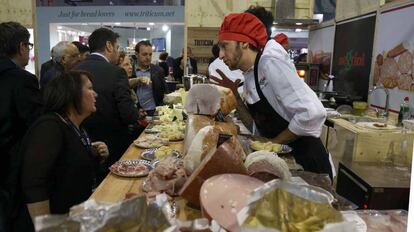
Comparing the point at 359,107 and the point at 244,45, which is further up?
the point at 244,45

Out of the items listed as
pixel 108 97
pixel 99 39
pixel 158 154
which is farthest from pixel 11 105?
pixel 158 154

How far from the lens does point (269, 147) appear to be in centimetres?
202

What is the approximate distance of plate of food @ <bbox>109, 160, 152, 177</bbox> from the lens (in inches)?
71.4

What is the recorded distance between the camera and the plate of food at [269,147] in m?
2.02

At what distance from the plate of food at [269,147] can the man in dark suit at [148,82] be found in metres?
2.77

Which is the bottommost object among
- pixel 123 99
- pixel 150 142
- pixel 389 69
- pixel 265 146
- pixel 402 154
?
pixel 402 154

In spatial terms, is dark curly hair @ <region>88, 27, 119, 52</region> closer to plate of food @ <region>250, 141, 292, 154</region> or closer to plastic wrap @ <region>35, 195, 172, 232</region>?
plate of food @ <region>250, 141, 292, 154</region>

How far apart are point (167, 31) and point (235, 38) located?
10.2 metres

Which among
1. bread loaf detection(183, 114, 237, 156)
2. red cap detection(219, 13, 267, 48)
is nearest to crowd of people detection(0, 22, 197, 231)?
bread loaf detection(183, 114, 237, 156)

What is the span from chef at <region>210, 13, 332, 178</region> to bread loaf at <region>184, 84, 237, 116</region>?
0.64 feet

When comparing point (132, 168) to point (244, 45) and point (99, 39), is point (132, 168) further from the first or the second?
point (99, 39)

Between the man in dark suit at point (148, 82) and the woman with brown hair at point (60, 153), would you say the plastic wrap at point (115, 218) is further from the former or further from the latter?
the man in dark suit at point (148, 82)

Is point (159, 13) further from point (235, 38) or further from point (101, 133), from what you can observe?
point (235, 38)

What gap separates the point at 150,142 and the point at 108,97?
792 mm
